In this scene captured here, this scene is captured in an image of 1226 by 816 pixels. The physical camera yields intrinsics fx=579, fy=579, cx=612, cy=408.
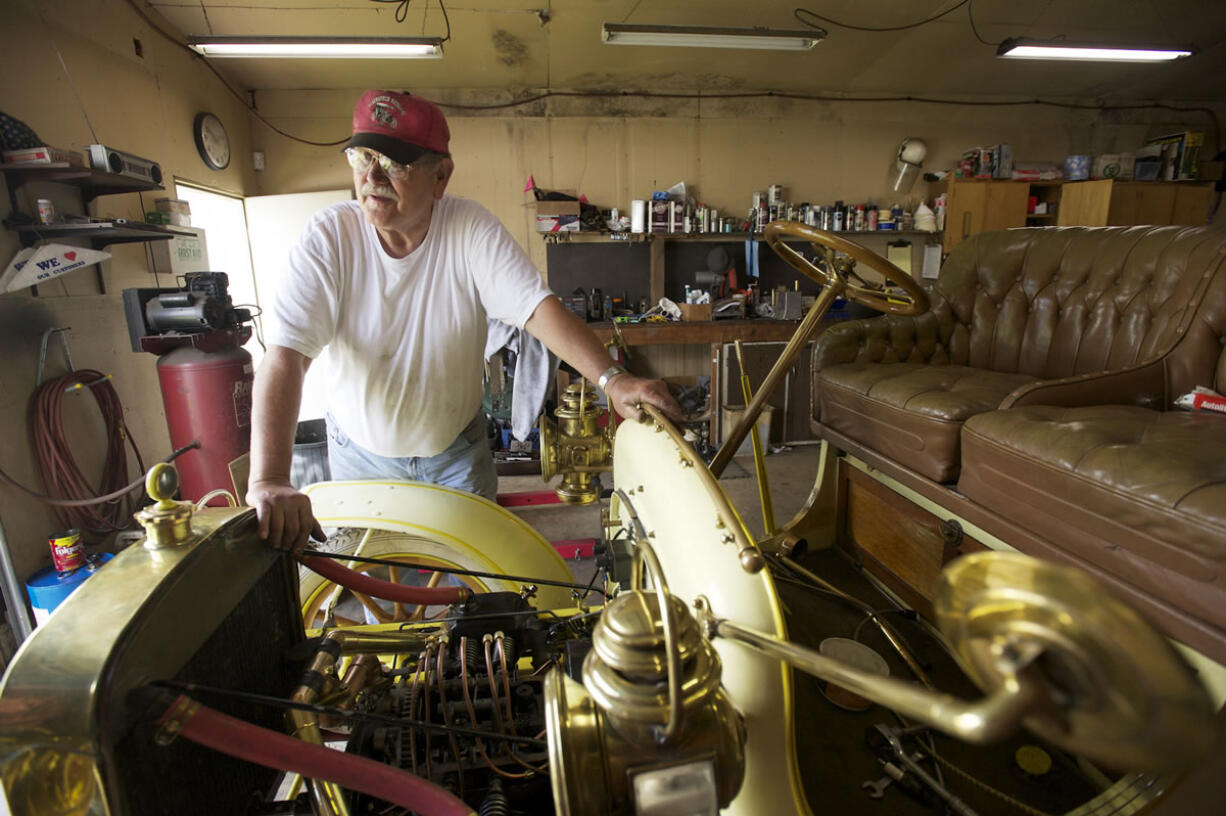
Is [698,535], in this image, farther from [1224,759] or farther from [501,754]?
[1224,759]

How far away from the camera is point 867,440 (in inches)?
87.7

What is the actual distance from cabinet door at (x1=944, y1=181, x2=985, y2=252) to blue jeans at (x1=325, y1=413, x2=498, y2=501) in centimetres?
561

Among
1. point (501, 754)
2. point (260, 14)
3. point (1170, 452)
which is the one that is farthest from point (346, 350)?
point (260, 14)

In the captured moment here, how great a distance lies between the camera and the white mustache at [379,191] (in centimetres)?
157

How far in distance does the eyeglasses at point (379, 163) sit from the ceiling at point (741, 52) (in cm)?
333

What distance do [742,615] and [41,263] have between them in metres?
3.50

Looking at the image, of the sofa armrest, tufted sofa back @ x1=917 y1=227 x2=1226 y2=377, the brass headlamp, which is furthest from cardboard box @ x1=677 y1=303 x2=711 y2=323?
the brass headlamp

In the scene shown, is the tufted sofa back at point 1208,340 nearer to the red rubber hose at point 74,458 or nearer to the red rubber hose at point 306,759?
the red rubber hose at point 306,759

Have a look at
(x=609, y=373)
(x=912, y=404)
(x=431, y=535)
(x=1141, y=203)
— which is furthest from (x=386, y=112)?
(x=1141, y=203)

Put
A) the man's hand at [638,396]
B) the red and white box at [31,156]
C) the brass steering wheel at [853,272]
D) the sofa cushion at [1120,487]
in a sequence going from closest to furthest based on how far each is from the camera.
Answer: the sofa cushion at [1120,487] < the man's hand at [638,396] < the brass steering wheel at [853,272] < the red and white box at [31,156]

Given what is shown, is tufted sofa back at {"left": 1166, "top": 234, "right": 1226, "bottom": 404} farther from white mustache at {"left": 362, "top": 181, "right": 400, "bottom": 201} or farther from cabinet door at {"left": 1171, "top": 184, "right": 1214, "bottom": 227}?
cabinet door at {"left": 1171, "top": 184, "right": 1214, "bottom": 227}

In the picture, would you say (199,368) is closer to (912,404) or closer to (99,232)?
(99,232)

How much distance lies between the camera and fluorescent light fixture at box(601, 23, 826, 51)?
3.96m

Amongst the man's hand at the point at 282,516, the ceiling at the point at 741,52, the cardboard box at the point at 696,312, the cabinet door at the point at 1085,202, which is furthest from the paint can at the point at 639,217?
the man's hand at the point at 282,516
